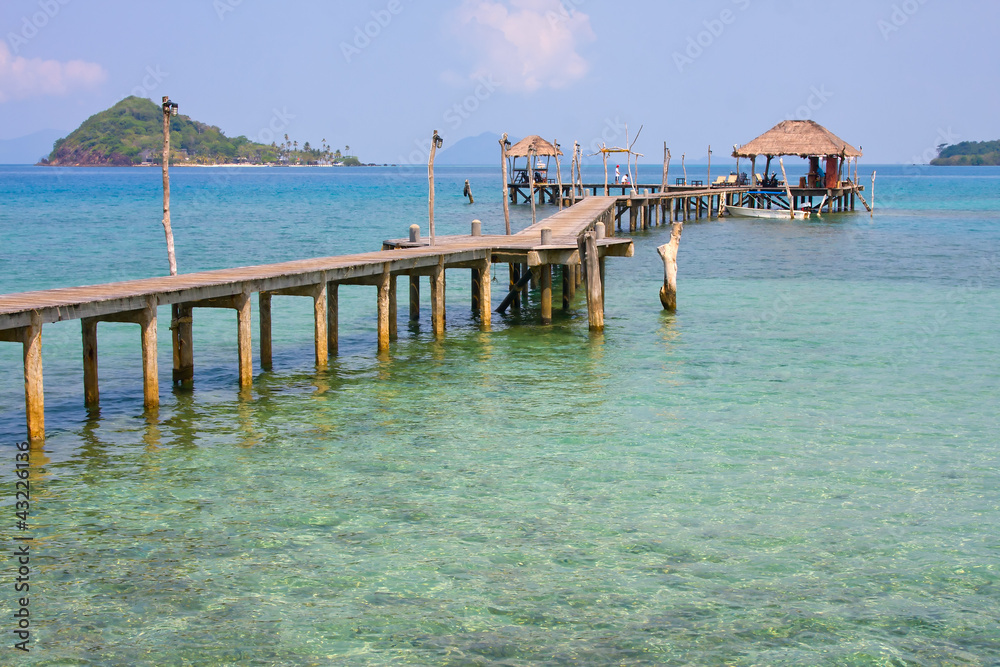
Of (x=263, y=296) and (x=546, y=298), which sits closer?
(x=263, y=296)

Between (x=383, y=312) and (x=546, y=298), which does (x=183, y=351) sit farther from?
(x=546, y=298)

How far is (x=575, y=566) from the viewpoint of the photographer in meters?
8.02

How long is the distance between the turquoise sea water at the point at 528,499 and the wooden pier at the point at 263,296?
52cm

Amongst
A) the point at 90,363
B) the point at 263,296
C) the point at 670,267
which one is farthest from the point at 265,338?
the point at 670,267

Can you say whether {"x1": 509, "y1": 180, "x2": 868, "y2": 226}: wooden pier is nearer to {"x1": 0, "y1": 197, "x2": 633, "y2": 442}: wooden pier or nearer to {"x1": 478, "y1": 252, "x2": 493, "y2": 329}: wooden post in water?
{"x1": 0, "y1": 197, "x2": 633, "y2": 442}: wooden pier

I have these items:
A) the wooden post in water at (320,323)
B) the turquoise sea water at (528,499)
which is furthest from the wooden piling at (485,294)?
the wooden post in water at (320,323)

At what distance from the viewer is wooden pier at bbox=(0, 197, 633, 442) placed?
10984 mm

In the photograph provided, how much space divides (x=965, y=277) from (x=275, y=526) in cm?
2501

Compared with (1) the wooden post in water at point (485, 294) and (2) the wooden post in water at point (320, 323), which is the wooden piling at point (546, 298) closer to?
(1) the wooden post in water at point (485, 294)

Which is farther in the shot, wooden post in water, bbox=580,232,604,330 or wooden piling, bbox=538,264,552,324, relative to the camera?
wooden piling, bbox=538,264,552,324

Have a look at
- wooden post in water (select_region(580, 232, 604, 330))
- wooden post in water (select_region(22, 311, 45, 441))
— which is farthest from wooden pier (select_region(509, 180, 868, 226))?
wooden post in water (select_region(22, 311, 45, 441))

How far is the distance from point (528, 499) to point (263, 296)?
22.8ft

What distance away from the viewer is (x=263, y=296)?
1495 centimetres

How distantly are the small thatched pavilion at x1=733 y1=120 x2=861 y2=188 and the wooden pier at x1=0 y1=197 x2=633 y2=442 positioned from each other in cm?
3378
